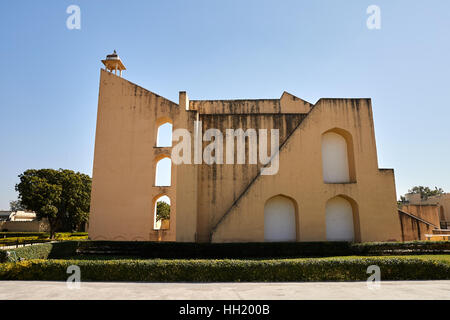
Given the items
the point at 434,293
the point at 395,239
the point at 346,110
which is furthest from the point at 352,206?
the point at 434,293

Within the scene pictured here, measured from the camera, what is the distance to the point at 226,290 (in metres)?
7.15

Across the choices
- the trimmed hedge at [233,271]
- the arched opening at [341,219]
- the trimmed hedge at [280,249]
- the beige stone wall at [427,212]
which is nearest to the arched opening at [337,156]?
the arched opening at [341,219]

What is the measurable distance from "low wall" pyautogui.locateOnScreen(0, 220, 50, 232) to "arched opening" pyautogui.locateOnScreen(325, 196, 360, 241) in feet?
125

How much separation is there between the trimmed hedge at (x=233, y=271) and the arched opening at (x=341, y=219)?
20.5ft

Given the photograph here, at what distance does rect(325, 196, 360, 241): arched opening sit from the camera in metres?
14.9

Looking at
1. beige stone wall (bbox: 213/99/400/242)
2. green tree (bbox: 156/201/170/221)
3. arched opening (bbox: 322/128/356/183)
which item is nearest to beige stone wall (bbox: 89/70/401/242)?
beige stone wall (bbox: 213/99/400/242)

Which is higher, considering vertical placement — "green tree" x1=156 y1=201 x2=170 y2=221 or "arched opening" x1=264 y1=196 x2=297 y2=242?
"green tree" x1=156 y1=201 x2=170 y2=221

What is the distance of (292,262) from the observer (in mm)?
8750

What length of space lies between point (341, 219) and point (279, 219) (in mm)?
3225

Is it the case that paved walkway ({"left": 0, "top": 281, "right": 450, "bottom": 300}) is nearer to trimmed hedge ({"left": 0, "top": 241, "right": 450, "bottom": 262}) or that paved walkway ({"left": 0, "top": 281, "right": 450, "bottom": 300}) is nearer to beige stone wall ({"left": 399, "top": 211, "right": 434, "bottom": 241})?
trimmed hedge ({"left": 0, "top": 241, "right": 450, "bottom": 262})

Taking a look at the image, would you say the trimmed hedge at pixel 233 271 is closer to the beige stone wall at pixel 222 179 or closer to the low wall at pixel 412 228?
the beige stone wall at pixel 222 179

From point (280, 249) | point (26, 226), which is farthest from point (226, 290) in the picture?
point (26, 226)

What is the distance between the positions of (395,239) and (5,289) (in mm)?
15281
